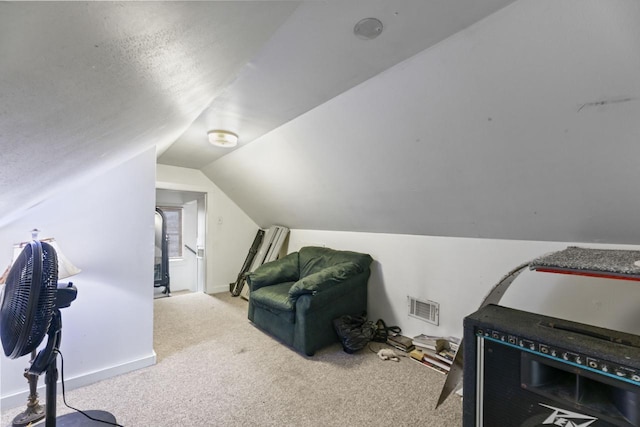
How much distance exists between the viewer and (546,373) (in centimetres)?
119

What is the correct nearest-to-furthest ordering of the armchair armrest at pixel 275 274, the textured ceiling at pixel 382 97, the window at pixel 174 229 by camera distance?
the textured ceiling at pixel 382 97, the armchair armrest at pixel 275 274, the window at pixel 174 229

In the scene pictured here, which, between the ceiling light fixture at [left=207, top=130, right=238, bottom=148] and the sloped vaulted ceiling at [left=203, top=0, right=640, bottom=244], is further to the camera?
the ceiling light fixture at [left=207, top=130, right=238, bottom=148]

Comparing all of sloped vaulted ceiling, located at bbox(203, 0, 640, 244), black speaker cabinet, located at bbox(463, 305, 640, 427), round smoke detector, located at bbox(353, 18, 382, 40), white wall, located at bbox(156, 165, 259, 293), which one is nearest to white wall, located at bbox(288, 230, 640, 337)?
sloped vaulted ceiling, located at bbox(203, 0, 640, 244)

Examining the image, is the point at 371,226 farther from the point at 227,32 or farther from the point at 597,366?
the point at 227,32

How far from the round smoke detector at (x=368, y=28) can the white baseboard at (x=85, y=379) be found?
2866mm

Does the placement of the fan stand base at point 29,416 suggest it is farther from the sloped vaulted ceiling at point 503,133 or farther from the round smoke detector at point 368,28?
the round smoke detector at point 368,28

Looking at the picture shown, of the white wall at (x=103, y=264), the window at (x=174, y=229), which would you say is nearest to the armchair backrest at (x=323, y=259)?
the white wall at (x=103, y=264)

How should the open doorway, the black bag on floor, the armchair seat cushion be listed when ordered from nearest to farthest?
the black bag on floor < the armchair seat cushion < the open doorway

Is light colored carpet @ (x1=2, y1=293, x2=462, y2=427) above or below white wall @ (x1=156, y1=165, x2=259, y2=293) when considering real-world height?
below

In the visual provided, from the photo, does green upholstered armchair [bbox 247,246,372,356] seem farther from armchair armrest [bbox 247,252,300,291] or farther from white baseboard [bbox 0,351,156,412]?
white baseboard [bbox 0,351,156,412]

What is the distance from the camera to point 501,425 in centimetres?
126

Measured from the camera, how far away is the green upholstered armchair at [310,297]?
2602 millimetres

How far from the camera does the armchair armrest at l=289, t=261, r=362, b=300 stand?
262cm

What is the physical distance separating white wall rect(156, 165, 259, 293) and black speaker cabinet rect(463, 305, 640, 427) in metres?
4.18
